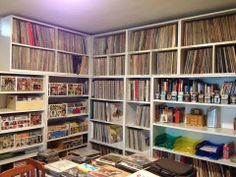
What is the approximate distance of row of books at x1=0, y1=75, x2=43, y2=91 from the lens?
248 centimetres

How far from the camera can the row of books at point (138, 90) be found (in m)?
2.85

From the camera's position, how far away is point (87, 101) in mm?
3463

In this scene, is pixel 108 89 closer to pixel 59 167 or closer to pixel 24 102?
pixel 24 102

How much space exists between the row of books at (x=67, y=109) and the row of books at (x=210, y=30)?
5.73 feet

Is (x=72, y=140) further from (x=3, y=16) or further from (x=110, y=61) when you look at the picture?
(x=3, y=16)

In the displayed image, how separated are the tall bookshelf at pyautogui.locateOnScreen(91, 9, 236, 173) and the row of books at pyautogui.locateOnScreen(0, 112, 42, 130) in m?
1.14

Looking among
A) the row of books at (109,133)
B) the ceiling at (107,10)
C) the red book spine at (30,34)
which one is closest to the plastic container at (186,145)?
the row of books at (109,133)

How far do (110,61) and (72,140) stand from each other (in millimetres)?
1294

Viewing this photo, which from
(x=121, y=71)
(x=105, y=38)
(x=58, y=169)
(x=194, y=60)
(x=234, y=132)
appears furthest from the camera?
(x=105, y=38)

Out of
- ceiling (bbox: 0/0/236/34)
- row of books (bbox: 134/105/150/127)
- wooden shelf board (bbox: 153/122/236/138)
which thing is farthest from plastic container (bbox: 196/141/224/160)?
ceiling (bbox: 0/0/236/34)

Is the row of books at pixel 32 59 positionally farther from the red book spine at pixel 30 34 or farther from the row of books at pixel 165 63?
the row of books at pixel 165 63

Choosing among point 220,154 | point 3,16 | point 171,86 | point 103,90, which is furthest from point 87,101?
point 220,154

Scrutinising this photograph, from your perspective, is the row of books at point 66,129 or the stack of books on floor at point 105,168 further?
the row of books at point 66,129

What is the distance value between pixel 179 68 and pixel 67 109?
1.64m
